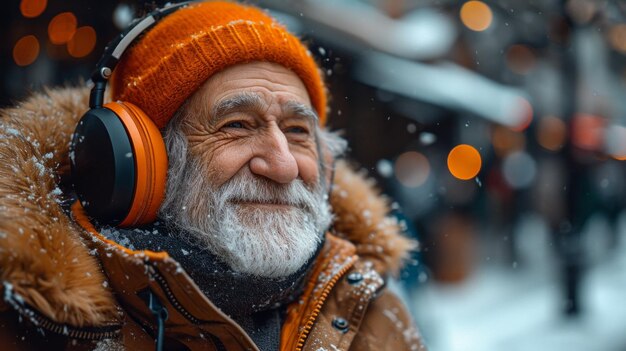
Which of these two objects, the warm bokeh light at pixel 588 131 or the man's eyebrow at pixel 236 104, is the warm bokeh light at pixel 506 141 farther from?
the man's eyebrow at pixel 236 104

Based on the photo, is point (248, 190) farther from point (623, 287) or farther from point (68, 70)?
point (623, 287)

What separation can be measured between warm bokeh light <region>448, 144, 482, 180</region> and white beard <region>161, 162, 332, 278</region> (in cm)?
1390

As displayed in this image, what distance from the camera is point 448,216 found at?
12570 mm

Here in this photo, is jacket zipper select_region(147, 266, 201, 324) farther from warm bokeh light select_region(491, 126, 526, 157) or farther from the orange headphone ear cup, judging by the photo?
warm bokeh light select_region(491, 126, 526, 157)

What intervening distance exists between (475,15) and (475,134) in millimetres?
2986

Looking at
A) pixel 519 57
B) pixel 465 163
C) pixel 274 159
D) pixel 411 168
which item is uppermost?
pixel 519 57

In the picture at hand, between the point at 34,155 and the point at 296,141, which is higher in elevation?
the point at 296,141

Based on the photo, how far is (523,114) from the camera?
15.7 metres

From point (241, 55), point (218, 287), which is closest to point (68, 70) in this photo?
point (241, 55)

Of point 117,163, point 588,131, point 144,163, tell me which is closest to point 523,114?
point 588,131

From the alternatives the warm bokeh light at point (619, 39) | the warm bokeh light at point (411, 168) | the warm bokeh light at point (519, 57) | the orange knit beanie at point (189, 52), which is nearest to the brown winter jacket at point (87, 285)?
the orange knit beanie at point (189, 52)

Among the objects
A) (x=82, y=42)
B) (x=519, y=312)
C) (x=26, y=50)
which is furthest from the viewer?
(x=519, y=312)

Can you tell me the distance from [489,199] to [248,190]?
538 inches

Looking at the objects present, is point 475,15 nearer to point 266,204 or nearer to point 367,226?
point 367,226
